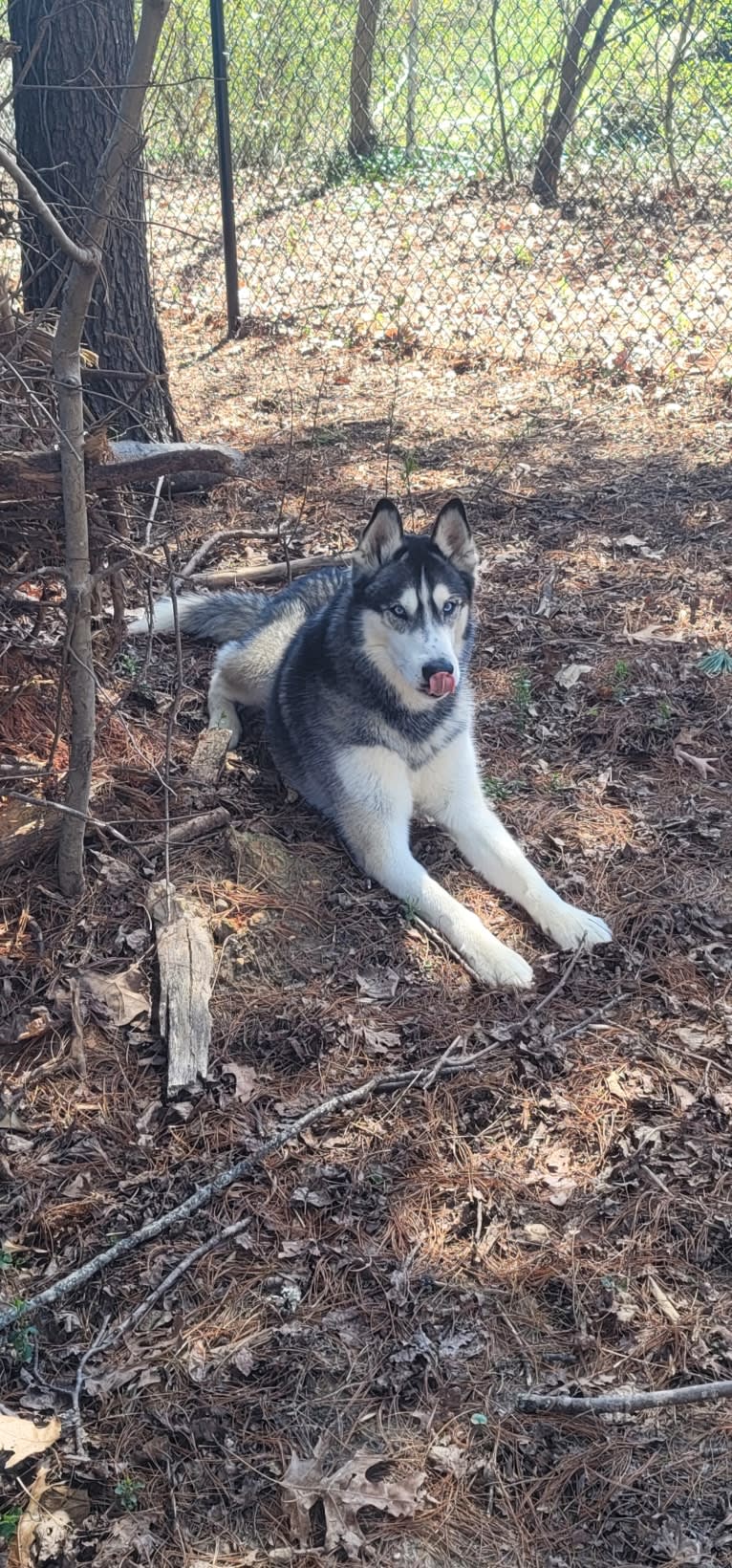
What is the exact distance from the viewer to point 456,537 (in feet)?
13.8

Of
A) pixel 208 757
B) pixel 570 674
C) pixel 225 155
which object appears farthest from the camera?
pixel 225 155

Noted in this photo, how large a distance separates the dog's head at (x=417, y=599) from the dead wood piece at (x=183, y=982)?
1114 millimetres

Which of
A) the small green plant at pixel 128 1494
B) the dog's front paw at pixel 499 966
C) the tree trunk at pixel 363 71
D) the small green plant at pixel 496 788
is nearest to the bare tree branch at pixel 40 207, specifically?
the dog's front paw at pixel 499 966

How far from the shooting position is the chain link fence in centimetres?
984

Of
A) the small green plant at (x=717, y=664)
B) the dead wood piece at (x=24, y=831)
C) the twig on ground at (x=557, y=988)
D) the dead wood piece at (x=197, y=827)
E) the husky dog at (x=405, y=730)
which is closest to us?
the twig on ground at (x=557, y=988)

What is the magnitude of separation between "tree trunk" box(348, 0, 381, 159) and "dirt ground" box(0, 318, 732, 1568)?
843 cm

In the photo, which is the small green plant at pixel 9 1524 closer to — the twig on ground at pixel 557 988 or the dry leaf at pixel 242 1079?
the dry leaf at pixel 242 1079

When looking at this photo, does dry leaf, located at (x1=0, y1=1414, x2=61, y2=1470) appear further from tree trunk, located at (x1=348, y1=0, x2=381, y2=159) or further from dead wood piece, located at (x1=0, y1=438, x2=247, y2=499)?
tree trunk, located at (x1=348, y1=0, x2=381, y2=159)

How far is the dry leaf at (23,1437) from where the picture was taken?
2.25 m

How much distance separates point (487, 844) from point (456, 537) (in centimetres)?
116

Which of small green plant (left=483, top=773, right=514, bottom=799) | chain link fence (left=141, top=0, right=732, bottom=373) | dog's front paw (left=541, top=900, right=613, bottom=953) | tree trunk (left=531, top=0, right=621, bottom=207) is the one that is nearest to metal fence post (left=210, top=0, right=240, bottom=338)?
chain link fence (left=141, top=0, right=732, bottom=373)

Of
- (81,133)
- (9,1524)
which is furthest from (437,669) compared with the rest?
(81,133)

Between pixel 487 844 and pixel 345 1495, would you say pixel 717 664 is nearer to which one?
pixel 487 844

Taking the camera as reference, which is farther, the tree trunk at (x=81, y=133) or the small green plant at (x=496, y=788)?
the tree trunk at (x=81, y=133)
